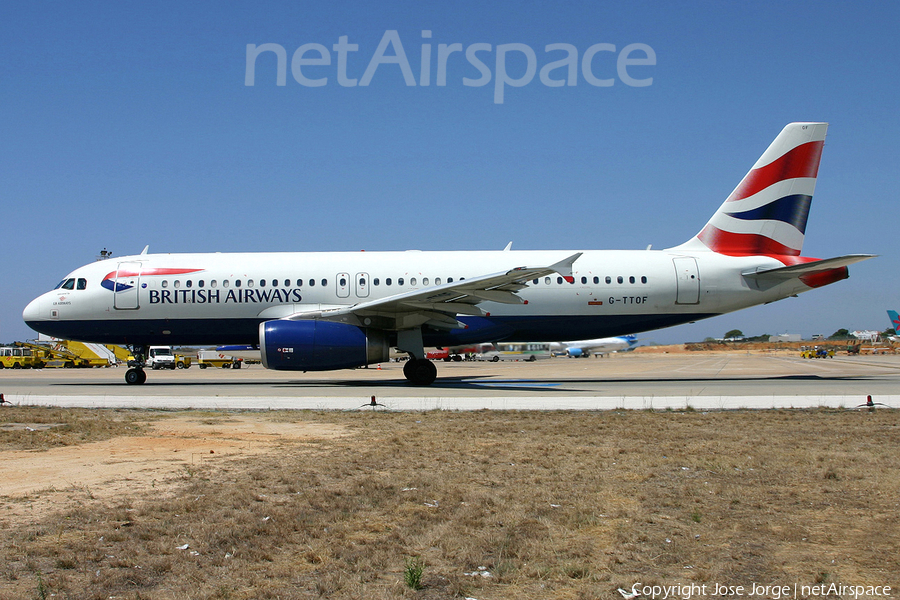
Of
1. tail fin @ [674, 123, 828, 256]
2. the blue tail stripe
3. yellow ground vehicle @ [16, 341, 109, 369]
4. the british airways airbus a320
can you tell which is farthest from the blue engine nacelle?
yellow ground vehicle @ [16, 341, 109, 369]

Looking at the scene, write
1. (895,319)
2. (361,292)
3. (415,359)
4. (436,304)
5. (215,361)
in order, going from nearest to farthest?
(436,304)
(415,359)
(361,292)
(215,361)
(895,319)

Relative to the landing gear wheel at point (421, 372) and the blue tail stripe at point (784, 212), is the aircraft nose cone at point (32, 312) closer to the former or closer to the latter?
the landing gear wheel at point (421, 372)

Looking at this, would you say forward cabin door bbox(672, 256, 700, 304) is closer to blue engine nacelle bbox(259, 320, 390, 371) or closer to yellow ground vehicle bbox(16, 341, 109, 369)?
blue engine nacelle bbox(259, 320, 390, 371)

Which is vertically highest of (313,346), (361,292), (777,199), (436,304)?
(777,199)

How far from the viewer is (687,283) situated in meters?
20.5

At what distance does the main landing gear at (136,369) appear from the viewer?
67.5ft

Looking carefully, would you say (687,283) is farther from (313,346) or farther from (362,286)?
(313,346)

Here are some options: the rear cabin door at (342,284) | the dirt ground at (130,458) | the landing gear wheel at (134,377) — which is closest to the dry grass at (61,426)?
the dirt ground at (130,458)

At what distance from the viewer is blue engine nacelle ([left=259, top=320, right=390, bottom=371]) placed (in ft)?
57.6

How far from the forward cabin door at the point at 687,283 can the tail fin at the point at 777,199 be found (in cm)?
158

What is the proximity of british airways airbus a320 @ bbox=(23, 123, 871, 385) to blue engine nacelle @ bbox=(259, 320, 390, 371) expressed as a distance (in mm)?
991

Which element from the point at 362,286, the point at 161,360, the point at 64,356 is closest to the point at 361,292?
the point at 362,286

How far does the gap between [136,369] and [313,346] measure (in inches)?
281

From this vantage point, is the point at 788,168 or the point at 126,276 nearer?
the point at 126,276
